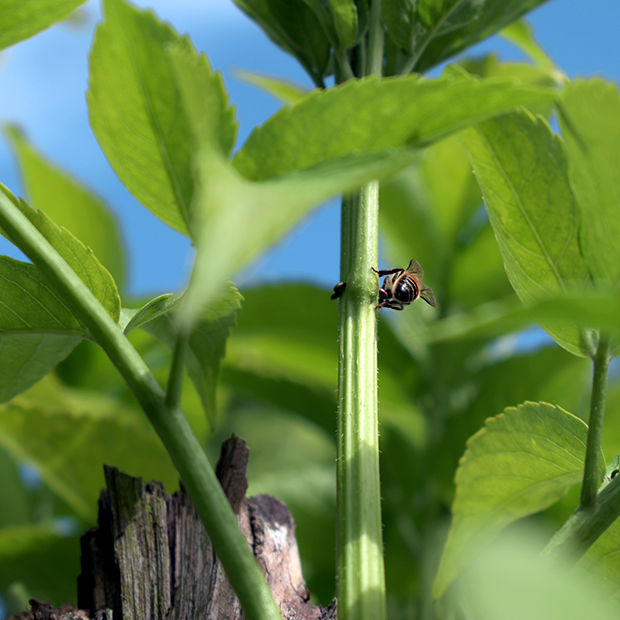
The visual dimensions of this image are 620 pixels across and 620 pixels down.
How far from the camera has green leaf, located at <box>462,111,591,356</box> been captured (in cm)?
43

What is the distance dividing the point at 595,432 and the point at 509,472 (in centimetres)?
10

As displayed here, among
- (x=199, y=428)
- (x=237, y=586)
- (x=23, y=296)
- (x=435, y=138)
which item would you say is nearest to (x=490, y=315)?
(x=435, y=138)

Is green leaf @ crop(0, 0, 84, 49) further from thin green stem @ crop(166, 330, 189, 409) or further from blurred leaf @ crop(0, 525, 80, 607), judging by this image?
blurred leaf @ crop(0, 525, 80, 607)

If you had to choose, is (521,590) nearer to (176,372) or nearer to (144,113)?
(176,372)

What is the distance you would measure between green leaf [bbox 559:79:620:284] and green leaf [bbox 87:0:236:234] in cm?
20

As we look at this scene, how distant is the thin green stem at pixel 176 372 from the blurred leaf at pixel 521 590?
206 mm

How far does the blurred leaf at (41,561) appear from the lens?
0.91 m

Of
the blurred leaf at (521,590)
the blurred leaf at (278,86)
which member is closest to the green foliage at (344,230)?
the blurred leaf at (521,590)

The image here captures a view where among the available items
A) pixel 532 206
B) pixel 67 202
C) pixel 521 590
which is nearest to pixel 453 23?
pixel 532 206

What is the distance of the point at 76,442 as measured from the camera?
3.35 ft

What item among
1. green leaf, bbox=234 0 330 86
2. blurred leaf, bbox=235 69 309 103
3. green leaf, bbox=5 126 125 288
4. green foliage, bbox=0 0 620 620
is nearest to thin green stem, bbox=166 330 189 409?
green foliage, bbox=0 0 620 620

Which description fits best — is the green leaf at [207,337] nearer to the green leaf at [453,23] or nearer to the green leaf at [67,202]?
the green leaf at [453,23]

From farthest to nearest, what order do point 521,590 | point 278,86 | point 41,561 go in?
point 278,86
point 41,561
point 521,590

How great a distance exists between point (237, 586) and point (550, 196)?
0.32 m
